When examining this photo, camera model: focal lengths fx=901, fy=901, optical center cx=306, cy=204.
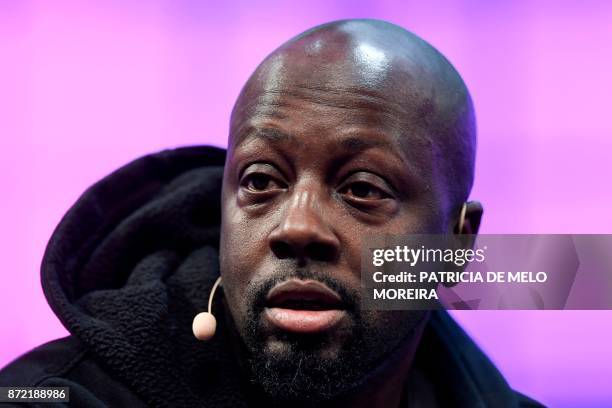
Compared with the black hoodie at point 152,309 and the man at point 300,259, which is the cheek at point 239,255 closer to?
the man at point 300,259

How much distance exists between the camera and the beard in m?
1.17

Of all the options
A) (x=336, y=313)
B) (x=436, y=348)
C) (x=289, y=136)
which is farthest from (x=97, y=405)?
(x=436, y=348)

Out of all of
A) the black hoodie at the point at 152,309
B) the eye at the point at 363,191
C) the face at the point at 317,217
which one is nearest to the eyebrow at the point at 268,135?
the face at the point at 317,217

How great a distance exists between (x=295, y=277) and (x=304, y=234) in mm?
60

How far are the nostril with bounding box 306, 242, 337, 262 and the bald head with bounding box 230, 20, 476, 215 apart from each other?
19 centimetres

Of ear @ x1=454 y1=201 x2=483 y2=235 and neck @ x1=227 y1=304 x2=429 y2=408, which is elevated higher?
ear @ x1=454 y1=201 x2=483 y2=235

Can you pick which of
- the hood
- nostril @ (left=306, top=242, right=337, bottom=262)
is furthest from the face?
the hood

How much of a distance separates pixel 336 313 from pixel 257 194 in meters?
0.21

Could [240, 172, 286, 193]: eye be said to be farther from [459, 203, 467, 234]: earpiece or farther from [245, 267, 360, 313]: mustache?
[459, 203, 467, 234]: earpiece

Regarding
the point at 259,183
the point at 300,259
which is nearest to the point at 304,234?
the point at 300,259

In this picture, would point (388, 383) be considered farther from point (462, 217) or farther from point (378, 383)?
point (462, 217)

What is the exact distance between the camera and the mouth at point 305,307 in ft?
3.83

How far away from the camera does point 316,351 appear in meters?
1.17

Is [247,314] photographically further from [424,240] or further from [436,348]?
[436,348]
